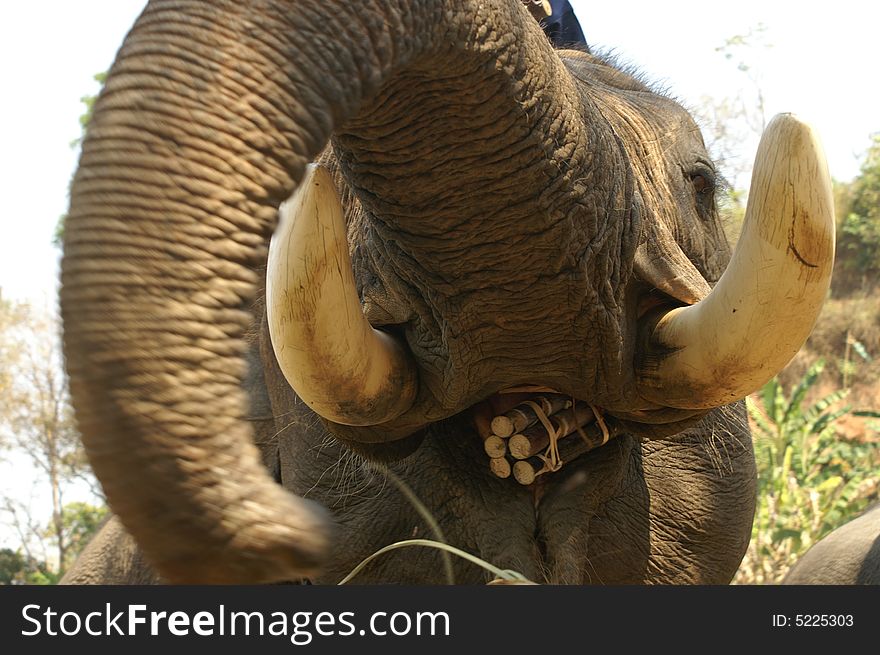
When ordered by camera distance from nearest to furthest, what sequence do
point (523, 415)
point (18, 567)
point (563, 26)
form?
point (523, 415)
point (563, 26)
point (18, 567)

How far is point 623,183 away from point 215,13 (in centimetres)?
132

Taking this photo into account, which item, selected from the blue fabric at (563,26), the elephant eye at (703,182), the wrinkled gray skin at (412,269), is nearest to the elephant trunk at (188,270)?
the wrinkled gray skin at (412,269)

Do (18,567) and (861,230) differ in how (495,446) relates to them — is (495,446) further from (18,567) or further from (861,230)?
(861,230)

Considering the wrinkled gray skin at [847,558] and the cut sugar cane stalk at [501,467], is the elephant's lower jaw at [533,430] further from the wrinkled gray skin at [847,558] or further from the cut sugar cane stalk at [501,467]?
the wrinkled gray skin at [847,558]

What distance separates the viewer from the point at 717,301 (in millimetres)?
2541

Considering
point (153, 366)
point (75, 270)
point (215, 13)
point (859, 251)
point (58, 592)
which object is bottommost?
point (58, 592)

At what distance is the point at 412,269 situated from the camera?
97.7 inches

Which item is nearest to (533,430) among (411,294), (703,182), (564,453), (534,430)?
(534,430)

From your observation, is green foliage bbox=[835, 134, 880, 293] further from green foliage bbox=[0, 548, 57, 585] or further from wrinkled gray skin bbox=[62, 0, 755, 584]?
wrinkled gray skin bbox=[62, 0, 755, 584]

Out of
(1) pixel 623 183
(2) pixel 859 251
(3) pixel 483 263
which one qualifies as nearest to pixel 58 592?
(3) pixel 483 263

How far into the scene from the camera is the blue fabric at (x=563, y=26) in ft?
14.2

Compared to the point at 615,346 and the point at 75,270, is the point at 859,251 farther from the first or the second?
the point at 75,270

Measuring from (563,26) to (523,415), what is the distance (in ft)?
6.75

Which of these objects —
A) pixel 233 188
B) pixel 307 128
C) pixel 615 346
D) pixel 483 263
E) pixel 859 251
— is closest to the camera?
pixel 233 188
